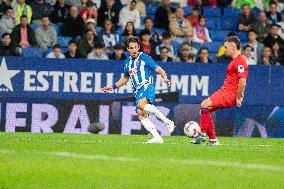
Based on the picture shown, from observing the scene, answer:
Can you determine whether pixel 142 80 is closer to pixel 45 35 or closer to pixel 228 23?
pixel 45 35

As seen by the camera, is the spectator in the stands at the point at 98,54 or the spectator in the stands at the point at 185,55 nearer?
the spectator in the stands at the point at 98,54

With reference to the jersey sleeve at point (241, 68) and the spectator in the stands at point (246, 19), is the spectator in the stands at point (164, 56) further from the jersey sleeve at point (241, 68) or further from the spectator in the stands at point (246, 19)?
the jersey sleeve at point (241, 68)

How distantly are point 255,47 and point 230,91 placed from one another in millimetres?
8526

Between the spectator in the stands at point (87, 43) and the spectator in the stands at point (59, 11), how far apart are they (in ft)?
6.12

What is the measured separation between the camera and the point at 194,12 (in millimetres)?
25609

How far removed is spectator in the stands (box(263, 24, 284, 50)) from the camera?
24.4 metres

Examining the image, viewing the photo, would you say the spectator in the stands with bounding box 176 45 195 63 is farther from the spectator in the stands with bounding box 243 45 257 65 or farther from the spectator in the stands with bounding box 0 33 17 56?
the spectator in the stands with bounding box 0 33 17 56

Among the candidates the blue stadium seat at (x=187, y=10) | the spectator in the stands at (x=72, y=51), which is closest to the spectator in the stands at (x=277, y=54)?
the blue stadium seat at (x=187, y=10)

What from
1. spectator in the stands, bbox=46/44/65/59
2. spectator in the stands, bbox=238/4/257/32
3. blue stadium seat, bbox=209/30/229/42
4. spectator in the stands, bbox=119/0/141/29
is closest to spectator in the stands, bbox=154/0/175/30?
spectator in the stands, bbox=119/0/141/29

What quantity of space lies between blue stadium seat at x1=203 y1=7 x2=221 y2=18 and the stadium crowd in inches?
0.7

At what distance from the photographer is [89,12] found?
944 inches

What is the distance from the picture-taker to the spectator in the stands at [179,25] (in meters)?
24.9

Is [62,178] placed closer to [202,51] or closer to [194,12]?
[202,51]

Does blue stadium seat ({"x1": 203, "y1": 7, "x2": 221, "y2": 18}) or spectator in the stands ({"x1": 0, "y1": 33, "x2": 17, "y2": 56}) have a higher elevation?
→ blue stadium seat ({"x1": 203, "y1": 7, "x2": 221, "y2": 18})
